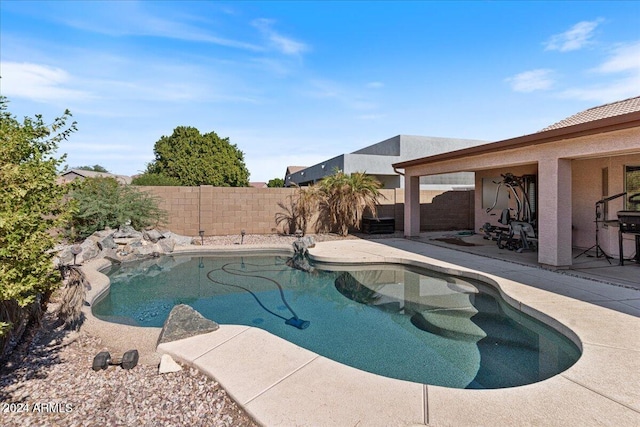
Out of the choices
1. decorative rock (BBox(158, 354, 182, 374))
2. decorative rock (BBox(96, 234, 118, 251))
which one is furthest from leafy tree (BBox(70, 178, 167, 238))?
decorative rock (BBox(158, 354, 182, 374))

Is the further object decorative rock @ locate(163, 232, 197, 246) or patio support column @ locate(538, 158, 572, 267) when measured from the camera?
decorative rock @ locate(163, 232, 197, 246)

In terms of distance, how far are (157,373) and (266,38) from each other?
990 cm

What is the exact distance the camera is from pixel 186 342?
10.9 feet

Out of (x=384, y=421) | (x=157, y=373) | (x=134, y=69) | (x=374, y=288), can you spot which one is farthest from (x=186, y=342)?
(x=134, y=69)

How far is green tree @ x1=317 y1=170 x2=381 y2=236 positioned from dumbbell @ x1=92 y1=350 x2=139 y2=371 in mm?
9272

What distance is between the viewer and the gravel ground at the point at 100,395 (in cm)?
219

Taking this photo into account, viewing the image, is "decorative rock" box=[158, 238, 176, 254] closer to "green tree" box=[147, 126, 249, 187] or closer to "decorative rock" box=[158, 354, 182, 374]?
"decorative rock" box=[158, 354, 182, 374]

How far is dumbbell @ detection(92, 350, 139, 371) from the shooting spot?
2.92 metres

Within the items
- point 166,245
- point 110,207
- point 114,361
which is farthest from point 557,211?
point 110,207

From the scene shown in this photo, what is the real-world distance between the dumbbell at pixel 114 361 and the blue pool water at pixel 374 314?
1826mm

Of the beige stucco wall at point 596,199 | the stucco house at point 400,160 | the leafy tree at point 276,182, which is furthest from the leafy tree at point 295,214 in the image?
the leafy tree at point 276,182

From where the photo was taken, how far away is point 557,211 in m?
6.36

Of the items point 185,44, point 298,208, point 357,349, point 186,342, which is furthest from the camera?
point 298,208

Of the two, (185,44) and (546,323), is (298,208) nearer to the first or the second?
(185,44)
